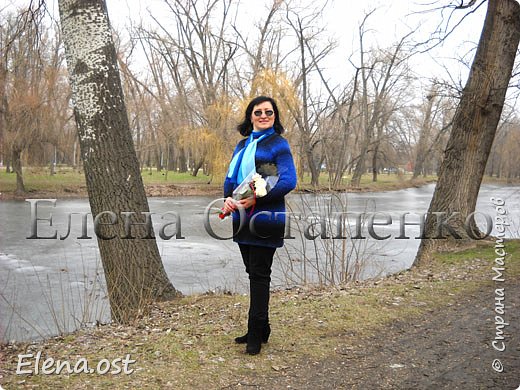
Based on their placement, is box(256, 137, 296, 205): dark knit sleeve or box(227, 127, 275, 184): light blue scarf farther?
box(227, 127, 275, 184): light blue scarf

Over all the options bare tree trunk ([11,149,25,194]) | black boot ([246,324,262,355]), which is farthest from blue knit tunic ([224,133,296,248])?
bare tree trunk ([11,149,25,194])

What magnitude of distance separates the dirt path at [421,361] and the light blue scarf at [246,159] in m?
1.51

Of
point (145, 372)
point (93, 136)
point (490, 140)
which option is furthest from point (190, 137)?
point (145, 372)

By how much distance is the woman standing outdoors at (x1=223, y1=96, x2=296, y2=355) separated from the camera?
12.2 feet

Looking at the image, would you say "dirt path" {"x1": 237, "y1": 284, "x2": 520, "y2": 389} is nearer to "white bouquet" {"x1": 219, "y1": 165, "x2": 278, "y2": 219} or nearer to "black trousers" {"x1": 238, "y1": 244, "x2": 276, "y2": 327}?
"black trousers" {"x1": 238, "y1": 244, "x2": 276, "y2": 327}

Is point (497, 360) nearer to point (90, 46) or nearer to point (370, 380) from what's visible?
point (370, 380)

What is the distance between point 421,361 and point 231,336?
5.14 feet

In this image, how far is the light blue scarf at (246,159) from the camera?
3852 mm

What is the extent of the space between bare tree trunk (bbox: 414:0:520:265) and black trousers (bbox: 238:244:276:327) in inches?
217

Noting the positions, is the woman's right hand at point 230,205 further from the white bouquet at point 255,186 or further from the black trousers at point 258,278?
the black trousers at point 258,278

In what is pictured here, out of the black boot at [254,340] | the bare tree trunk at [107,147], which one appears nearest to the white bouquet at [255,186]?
the black boot at [254,340]

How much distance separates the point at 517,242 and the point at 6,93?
24147 mm

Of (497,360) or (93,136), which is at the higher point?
(93,136)

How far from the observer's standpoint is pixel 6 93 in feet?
81.0
